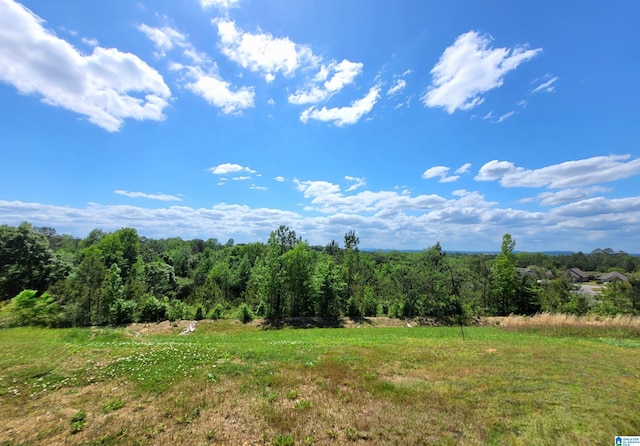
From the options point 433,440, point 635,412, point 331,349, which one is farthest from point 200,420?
point 635,412

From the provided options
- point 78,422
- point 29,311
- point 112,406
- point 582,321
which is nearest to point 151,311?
point 29,311

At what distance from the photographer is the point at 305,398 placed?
809cm

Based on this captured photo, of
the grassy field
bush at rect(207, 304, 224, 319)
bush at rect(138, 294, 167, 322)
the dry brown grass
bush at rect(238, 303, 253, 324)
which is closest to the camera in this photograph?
the grassy field

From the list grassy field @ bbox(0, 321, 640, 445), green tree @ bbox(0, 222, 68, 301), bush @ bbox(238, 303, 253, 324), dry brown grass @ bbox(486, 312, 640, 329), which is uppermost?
green tree @ bbox(0, 222, 68, 301)

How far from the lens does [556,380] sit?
956 centimetres

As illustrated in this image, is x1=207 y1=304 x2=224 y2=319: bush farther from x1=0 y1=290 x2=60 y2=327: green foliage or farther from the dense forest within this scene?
x1=0 y1=290 x2=60 y2=327: green foliage


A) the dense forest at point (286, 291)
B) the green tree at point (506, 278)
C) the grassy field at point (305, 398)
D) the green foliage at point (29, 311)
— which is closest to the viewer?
the grassy field at point (305, 398)

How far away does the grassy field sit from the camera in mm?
6270

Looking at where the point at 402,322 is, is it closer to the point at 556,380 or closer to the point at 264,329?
the point at 264,329

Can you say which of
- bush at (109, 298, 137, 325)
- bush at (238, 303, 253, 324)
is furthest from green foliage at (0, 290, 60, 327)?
bush at (238, 303, 253, 324)

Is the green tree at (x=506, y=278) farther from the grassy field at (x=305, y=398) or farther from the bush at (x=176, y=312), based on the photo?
the bush at (x=176, y=312)

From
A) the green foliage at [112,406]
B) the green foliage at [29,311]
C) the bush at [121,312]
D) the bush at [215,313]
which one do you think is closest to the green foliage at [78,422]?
the green foliage at [112,406]

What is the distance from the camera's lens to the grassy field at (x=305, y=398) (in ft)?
20.6

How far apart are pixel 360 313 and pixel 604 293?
35.6 metres
